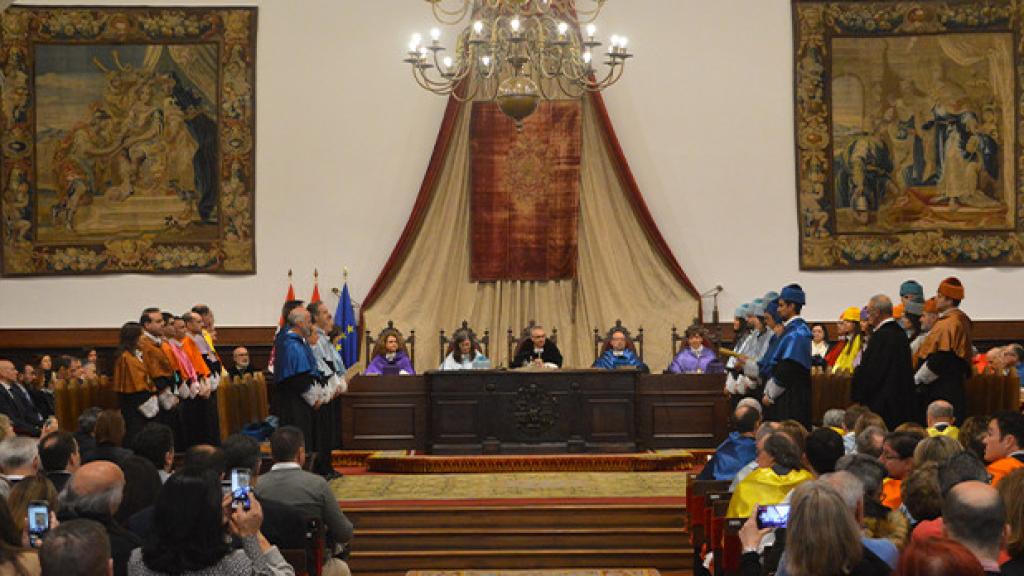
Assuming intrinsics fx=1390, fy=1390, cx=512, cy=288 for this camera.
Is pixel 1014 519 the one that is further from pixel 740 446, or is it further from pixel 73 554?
pixel 740 446

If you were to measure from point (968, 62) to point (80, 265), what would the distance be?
1104 centimetres

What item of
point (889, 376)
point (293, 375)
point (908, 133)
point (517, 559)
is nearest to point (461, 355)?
point (293, 375)

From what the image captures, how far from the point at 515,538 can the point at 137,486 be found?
13.8ft

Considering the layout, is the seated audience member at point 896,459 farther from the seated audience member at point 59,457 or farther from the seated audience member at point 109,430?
the seated audience member at point 109,430

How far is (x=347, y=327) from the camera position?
16203 millimetres

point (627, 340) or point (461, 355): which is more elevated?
point (627, 340)

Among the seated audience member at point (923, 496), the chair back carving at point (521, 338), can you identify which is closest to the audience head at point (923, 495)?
the seated audience member at point (923, 496)

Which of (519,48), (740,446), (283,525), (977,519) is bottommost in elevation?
(283,525)

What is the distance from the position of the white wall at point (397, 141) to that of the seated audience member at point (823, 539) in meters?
12.8

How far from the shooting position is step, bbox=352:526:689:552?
9945mm

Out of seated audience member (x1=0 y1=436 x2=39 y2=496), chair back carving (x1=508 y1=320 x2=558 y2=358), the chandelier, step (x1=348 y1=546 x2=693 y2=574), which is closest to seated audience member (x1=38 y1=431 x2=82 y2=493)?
seated audience member (x1=0 y1=436 x2=39 y2=496)

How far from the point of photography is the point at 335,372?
1225 centimetres

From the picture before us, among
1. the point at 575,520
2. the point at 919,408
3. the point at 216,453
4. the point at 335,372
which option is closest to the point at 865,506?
the point at 216,453

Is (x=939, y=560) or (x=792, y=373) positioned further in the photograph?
(x=792, y=373)
